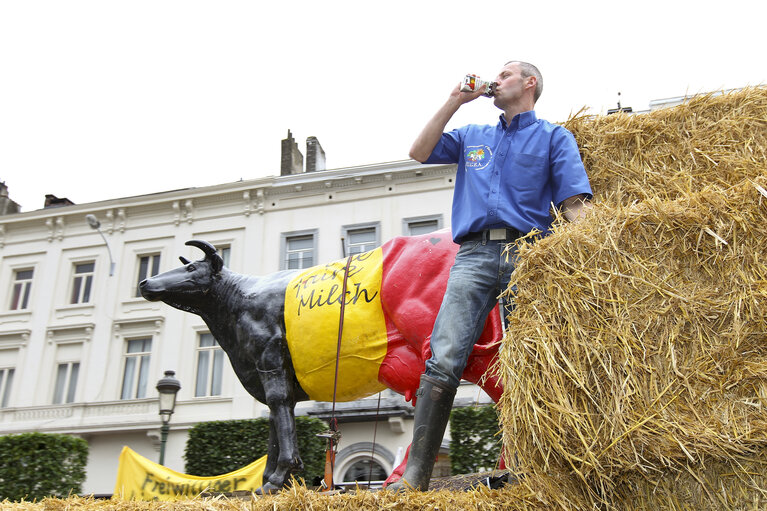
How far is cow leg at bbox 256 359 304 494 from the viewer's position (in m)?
4.78

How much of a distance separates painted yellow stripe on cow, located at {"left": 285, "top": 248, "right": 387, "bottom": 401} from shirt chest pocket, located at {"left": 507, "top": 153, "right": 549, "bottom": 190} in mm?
1390

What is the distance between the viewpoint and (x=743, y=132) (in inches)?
164

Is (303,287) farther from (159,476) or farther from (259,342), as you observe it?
(159,476)

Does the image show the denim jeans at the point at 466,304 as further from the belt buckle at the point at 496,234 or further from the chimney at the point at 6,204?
the chimney at the point at 6,204

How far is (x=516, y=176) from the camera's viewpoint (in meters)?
3.80

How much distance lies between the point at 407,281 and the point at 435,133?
44.1 inches

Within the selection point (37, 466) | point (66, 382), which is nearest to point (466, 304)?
point (37, 466)

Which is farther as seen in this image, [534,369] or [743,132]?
[743,132]

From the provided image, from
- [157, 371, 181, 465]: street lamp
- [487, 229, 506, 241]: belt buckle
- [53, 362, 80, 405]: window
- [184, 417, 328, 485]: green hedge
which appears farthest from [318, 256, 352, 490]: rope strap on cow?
[53, 362, 80, 405]: window

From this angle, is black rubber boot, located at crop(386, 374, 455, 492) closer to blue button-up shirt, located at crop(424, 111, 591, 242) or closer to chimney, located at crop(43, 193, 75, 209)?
blue button-up shirt, located at crop(424, 111, 591, 242)

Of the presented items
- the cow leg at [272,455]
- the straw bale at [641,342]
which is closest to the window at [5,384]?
the cow leg at [272,455]

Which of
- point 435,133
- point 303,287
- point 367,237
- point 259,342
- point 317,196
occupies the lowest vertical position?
point 259,342

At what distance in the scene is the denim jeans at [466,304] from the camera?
346 centimetres

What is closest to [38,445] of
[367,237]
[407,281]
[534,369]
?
[407,281]
